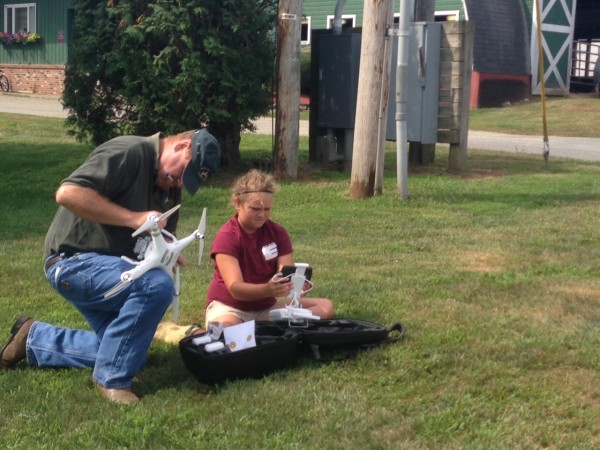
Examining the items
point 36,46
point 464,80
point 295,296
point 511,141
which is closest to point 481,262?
point 295,296

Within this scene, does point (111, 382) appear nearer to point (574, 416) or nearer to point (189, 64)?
point (574, 416)

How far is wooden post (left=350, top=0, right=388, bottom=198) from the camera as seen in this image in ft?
34.6

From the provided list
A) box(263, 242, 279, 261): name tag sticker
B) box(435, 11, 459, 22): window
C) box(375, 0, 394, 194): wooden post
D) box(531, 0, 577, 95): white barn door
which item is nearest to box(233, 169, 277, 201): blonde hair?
box(263, 242, 279, 261): name tag sticker

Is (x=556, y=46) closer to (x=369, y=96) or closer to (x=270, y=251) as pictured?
(x=369, y=96)

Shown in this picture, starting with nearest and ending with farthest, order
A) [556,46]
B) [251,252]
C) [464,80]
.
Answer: [251,252] → [464,80] → [556,46]

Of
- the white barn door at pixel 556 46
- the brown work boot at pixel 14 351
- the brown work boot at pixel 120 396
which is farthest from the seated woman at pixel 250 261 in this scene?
the white barn door at pixel 556 46

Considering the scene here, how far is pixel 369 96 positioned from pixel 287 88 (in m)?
1.51

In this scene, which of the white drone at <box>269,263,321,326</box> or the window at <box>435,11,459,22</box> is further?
the window at <box>435,11,459,22</box>

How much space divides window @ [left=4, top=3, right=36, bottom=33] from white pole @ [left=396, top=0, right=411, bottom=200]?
25360 mm

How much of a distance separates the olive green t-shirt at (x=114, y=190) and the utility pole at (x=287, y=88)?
281 inches

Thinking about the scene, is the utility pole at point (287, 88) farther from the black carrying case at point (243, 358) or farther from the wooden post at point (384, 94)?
the black carrying case at point (243, 358)

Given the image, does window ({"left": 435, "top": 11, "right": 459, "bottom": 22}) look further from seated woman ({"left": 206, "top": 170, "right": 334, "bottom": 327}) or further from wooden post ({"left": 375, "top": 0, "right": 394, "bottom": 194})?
seated woman ({"left": 206, "top": 170, "right": 334, "bottom": 327})

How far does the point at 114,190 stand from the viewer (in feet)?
14.6

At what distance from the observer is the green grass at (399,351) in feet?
13.4
